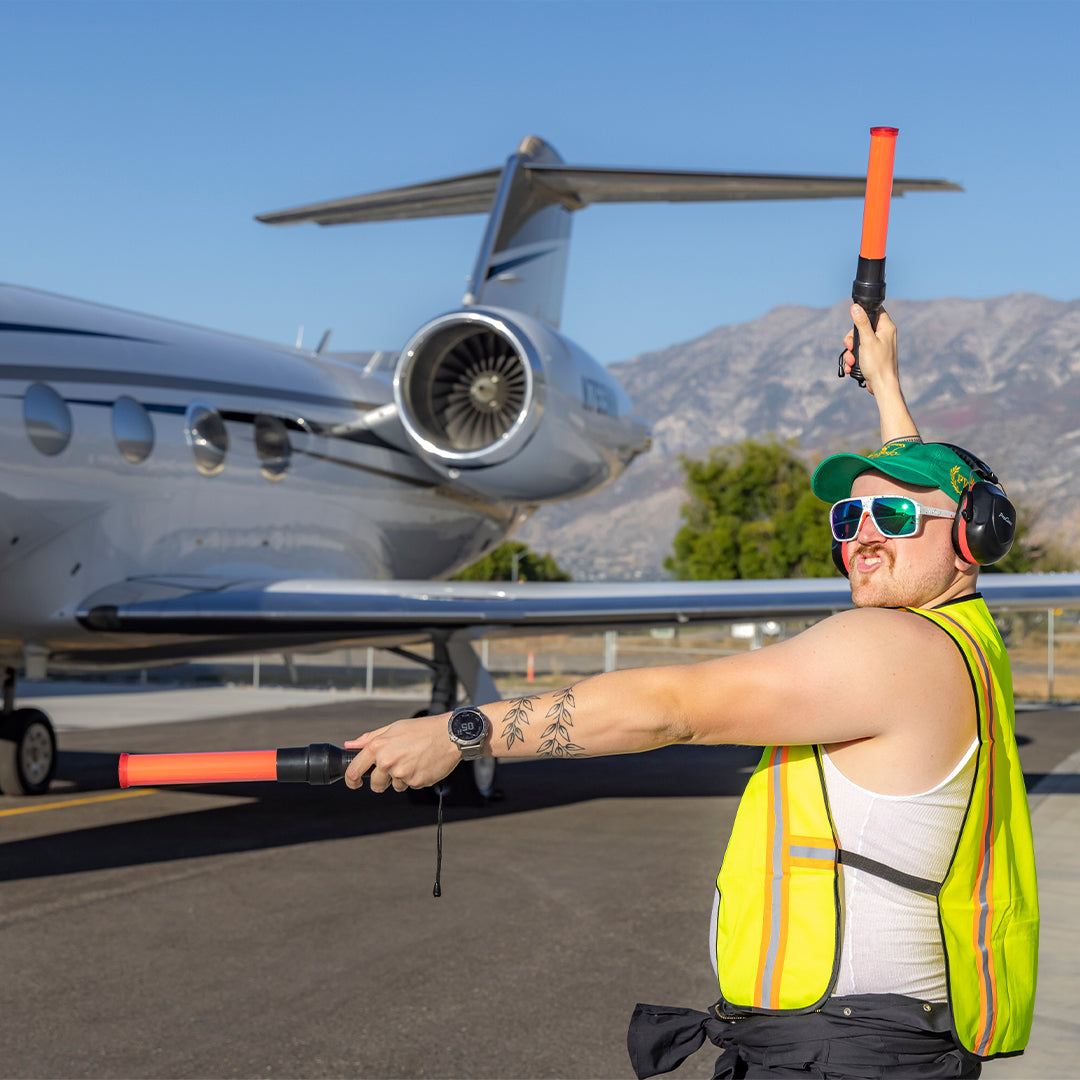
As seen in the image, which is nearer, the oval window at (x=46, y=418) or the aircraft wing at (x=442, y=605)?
the oval window at (x=46, y=418)

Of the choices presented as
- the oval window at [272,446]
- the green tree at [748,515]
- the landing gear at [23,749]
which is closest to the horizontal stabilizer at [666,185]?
the oval window at [272,446]

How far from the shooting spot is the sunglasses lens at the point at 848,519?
84.2 inches

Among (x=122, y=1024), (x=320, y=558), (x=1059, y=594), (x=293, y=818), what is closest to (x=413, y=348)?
(x=320, y=558)

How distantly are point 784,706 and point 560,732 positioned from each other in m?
0.34

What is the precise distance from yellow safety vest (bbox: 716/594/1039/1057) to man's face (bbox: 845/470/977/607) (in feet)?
0.25

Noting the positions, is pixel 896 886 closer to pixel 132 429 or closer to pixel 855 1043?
pixel 855 1043

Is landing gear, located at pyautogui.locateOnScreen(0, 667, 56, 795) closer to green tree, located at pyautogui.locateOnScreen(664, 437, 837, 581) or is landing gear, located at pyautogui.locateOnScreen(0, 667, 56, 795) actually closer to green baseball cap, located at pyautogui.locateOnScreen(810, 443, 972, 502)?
green baseball cap, located at pyautogui.locateOnScreen(810, 443, 972, 502)

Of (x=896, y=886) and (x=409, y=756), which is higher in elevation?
(x=409, y=756)

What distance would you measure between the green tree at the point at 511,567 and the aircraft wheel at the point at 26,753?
47395 millimetres

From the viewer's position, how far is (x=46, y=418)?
8578 millimetres

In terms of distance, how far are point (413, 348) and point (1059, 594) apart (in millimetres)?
5605

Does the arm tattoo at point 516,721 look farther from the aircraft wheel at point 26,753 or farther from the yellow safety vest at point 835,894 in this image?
the aircraft wheel at point 26,753

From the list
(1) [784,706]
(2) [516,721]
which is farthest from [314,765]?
(1) [784,706]

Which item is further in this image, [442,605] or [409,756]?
[442,605]
